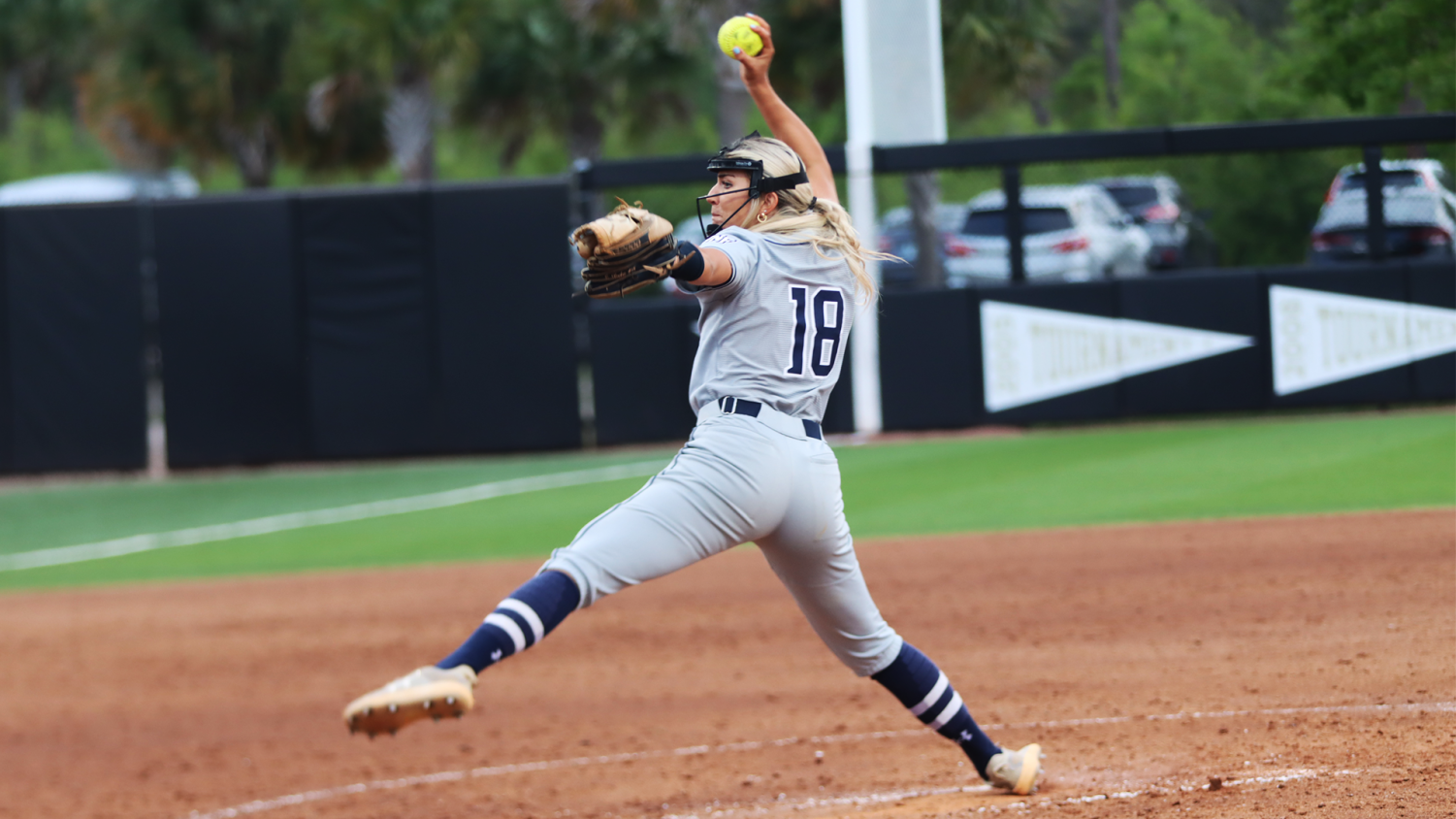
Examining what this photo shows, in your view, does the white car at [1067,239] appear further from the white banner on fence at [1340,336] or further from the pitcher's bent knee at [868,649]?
the pitcher's bent knee at [868,649]

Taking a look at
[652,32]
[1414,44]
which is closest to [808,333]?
[1414,44]

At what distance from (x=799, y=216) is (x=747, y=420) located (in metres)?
0.61

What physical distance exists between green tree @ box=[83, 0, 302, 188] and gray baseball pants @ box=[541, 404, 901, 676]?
78.1 ft

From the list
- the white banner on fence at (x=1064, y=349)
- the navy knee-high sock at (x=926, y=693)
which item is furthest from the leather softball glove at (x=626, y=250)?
the white banner on fence at (x=1064, y=349)

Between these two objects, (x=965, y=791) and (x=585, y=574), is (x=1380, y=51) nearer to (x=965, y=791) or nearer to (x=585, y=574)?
(x=965, y=791)

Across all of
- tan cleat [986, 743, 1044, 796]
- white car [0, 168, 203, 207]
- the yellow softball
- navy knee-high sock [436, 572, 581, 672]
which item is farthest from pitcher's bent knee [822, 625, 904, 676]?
white car [0, 168, 203, 207]

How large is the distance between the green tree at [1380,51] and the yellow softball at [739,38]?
20.3 feet

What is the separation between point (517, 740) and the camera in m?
6.55

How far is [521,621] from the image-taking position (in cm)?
360

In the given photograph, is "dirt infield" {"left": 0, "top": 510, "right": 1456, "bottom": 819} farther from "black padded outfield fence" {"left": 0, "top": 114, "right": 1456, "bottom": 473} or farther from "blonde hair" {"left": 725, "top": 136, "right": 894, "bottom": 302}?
"black padded outfield fence" {"left": 0, "top": 114, "right": 1456, "bottom": 473}

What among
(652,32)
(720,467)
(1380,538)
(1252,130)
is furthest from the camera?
(652,32)

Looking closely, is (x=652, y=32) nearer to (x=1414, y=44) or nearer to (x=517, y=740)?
(x=1414, y=44)

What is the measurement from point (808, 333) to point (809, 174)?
2.53 feet

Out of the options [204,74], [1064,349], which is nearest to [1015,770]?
[1064,349]
